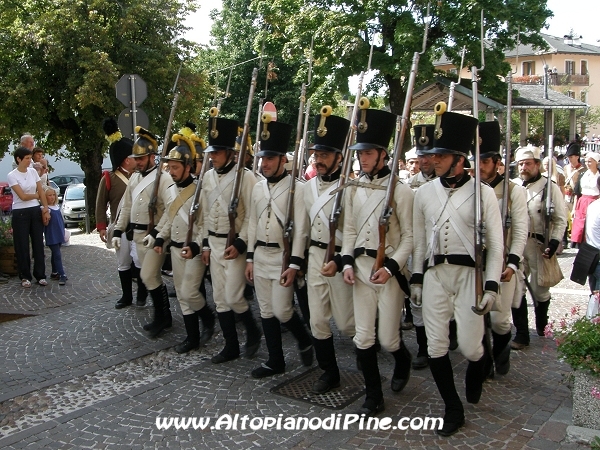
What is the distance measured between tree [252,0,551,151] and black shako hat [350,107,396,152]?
1590cm

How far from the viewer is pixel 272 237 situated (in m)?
6.02

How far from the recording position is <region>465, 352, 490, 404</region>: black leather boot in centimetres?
504

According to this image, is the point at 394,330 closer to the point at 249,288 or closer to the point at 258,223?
→ the point at 258,223

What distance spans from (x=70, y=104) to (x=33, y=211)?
28.7 feet

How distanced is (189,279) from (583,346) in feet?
12.3

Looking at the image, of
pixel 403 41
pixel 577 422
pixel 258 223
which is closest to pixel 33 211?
pixel 258 223

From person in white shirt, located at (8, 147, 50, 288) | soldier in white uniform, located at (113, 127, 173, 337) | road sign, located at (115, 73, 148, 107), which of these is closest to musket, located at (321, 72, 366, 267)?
soldier in white uniform, located at (113, 127, 173, 337)

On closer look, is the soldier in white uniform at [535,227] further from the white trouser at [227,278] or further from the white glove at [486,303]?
the white trouser at [227,278]

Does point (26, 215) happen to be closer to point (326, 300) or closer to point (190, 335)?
point (190, 335)

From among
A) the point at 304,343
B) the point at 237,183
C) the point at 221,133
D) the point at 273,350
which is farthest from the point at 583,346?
the point at 221,133

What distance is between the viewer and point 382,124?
523 centimetres

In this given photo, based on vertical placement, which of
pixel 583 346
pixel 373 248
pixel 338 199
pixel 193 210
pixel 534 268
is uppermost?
pixel 338 199

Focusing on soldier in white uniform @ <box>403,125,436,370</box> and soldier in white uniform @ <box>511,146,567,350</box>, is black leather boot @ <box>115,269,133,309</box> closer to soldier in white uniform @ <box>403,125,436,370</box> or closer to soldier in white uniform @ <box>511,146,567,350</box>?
soldier in white uniform @ <box>403,125,436,370</box>

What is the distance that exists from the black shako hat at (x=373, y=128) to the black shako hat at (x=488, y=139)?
1017 mm
